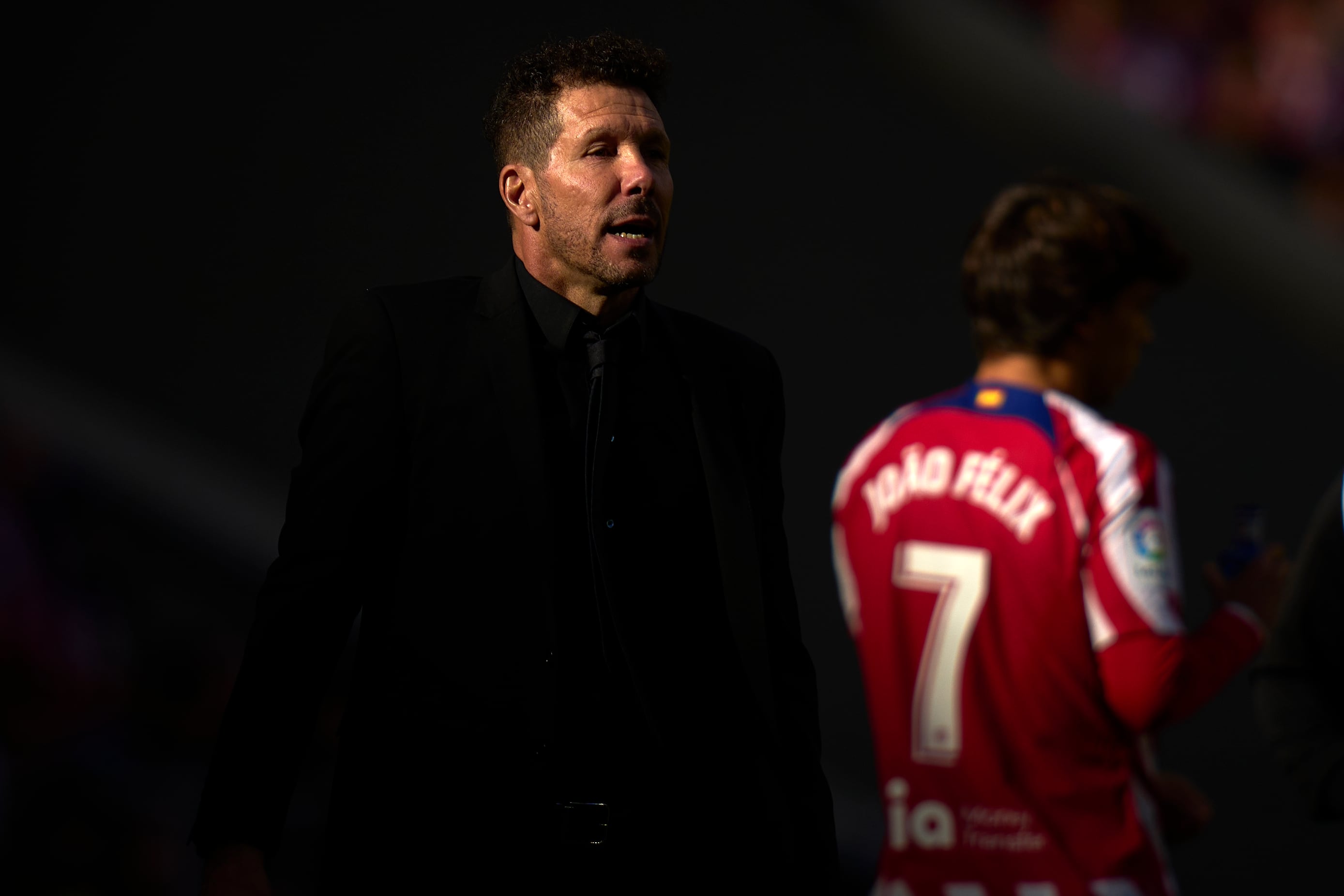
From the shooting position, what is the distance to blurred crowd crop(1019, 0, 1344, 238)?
413 cm

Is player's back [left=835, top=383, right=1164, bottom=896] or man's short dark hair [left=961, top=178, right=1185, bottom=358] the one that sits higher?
man's short dark hair [left=961, top=178, right=1185, bottom=358]

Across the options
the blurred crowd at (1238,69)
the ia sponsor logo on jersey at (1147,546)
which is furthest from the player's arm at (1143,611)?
the blurred crowd at (1238,69)

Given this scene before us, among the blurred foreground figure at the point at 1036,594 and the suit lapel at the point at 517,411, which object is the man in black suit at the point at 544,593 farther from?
the blurred foreground figure at the point at 1036,594

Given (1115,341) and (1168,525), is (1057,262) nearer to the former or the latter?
(1115,341)

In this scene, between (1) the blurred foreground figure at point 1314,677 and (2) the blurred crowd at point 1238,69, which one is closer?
(1) the blurred foreground figure at point 1314,677

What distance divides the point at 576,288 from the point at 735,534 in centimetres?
39

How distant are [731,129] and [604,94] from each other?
2.18 meters

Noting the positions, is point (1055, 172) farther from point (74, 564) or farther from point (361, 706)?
point (74, 564)

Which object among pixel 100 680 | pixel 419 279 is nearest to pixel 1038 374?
pixel 419 279

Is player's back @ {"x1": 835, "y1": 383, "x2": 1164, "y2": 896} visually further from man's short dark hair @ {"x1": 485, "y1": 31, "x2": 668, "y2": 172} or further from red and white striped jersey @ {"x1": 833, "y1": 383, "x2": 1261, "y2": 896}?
man's short dark hair @ {"x1": 485, "y1": 31, "x2": 668, "y2": 172}

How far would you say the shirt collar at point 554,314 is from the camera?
5.50 ft

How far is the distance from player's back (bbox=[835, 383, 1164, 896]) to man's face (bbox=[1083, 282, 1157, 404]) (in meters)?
0.08

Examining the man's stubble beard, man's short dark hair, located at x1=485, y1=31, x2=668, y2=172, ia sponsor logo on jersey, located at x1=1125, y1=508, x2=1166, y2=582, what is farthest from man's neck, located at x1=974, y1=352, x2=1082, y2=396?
man's short dark hair, located at x1=485, y1=31, x2=668, y2=172

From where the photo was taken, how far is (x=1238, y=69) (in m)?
4.36
